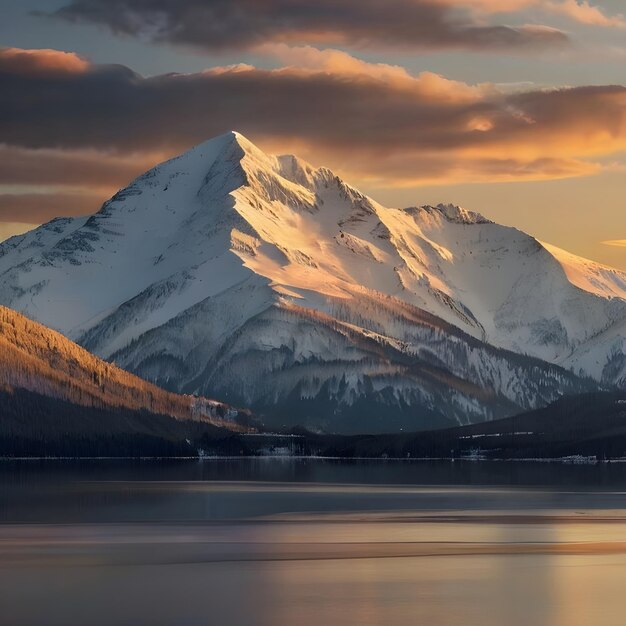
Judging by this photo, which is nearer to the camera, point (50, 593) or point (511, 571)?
point (50, 593)

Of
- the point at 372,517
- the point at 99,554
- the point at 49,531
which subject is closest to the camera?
the point at 99,554

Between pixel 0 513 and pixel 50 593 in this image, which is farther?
pixel 0 513

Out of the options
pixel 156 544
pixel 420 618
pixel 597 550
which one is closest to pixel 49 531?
pixel 156 544

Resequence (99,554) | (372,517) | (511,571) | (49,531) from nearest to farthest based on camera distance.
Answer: (511,571) → (99,554) → (49,531) → (372,517)

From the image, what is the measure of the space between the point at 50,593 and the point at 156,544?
33020 millimetres

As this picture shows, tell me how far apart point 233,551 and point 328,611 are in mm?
35158

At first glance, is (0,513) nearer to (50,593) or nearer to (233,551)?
(233,551)

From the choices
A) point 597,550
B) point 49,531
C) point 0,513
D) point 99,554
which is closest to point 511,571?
point 597,550

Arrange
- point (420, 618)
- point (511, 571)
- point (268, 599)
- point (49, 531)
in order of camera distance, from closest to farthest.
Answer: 1. point (420, 618)
2. point (268, 599)
3. point (511, 571)
4. point (49, 531)

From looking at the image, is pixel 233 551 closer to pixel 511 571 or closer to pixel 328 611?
pixel 511 571

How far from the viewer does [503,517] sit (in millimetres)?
189500

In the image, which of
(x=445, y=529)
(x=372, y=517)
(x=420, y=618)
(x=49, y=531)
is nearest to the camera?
(x=420, y=618)

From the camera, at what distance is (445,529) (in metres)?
173

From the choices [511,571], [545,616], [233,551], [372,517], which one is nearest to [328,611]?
[545,616]
